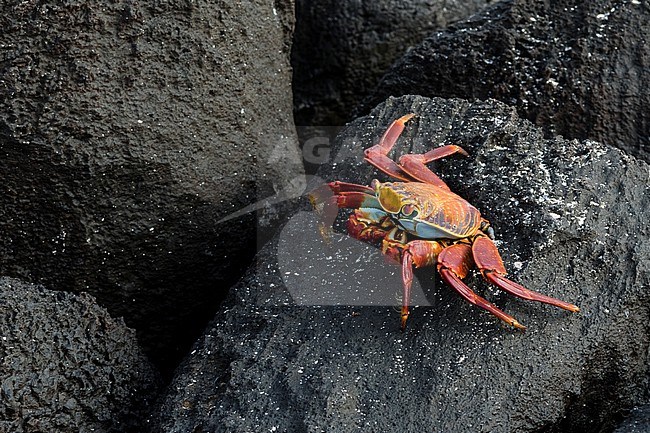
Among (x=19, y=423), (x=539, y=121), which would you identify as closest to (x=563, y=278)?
(x=539, y=121)

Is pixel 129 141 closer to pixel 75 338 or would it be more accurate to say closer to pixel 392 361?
pixel 75 338

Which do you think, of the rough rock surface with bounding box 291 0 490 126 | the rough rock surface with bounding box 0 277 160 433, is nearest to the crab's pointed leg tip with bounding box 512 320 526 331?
the rough rock surface with bounding box 0 277 160 433

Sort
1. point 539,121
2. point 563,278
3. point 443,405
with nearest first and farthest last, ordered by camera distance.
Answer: point 443,405, point 563,278, point 539,121

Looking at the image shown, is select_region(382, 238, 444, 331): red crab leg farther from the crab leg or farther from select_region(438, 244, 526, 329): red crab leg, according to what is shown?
the crab leg

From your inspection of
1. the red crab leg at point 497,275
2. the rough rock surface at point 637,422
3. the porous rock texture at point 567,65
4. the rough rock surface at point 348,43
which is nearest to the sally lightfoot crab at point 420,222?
the red crab leg at point 497,275

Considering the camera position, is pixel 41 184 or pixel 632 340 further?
pixel 41 184

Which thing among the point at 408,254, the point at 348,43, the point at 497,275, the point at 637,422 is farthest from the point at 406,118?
the point at 348,43

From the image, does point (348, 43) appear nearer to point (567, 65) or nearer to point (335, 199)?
point (567, 65)
